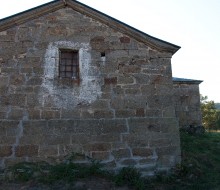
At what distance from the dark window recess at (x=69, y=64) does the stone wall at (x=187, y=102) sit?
680 centimetres

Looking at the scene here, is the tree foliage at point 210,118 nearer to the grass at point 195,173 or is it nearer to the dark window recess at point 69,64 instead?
the grass at point 195,173

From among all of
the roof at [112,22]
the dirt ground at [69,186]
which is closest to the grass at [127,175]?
the dirt ground at [69,186]

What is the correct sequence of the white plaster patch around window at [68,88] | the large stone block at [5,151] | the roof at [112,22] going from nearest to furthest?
the large stone block at [5,151] < the white plaster patch around window at [68,88] < the roof at [112,22]

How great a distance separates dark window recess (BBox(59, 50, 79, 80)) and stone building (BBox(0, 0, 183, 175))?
0.03m

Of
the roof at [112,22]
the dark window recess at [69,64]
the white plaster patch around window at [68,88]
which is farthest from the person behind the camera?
the roof at [112,22]

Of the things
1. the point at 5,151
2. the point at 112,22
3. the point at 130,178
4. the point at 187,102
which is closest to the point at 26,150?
the point at 5,151

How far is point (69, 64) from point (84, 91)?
91 centimetres

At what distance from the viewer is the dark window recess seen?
24.2ft

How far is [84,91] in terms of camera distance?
7.21 meters

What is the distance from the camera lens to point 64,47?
7449 mm

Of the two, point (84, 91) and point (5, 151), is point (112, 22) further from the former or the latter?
point (5, 151)

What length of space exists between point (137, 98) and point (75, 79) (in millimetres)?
1775

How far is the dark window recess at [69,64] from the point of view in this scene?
7371 millimetres

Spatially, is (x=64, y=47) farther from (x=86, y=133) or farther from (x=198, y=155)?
(x=198, y=155)
